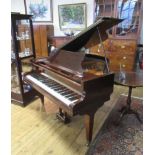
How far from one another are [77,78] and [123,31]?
2648 mm

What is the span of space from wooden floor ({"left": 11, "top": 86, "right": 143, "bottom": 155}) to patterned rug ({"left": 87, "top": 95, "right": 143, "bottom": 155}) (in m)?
0.12

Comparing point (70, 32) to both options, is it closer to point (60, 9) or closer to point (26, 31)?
point (60, 9)

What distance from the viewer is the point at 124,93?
11.7 feet

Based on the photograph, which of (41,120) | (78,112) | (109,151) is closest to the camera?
(78,112)

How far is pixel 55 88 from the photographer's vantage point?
2.02 metres

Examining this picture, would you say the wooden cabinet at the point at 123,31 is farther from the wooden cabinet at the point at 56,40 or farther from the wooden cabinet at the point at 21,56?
the wooden cabinet at the point at 21,56

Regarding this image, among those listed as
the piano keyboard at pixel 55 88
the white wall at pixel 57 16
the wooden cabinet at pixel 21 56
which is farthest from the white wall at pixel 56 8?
the piano keyboard at pixel 55 88

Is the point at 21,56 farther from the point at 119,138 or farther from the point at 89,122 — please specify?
the point at 119,138

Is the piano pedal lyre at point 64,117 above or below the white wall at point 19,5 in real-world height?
below

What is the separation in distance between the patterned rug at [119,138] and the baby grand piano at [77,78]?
0.19 meters

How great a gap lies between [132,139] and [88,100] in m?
0.94

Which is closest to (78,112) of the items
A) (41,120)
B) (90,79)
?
(90,79)

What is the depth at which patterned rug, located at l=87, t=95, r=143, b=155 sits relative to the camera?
1971mm

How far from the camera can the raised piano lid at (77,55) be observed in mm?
1880
